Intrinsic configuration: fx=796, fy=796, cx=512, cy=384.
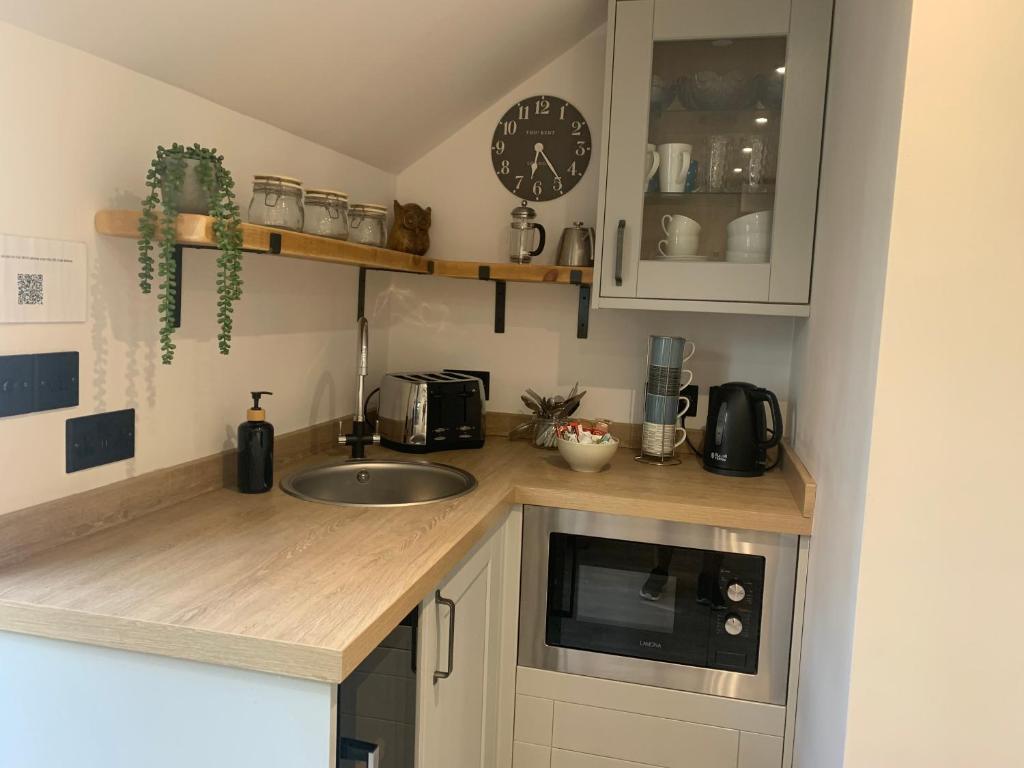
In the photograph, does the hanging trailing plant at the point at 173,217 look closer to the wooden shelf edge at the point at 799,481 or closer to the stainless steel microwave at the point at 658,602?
the stainless steel microwave at the point at 658,602

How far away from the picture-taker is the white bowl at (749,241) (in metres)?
2.04

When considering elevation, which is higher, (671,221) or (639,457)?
(671,221)

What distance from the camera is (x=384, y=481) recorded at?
6.91 feet

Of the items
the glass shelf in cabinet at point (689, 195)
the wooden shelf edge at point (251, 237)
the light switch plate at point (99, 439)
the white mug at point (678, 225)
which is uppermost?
the glass shelf in cabinet at point (689, 195)

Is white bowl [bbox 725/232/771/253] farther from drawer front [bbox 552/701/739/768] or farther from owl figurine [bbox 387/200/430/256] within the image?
drawer front [bbox 552/701/739/768]

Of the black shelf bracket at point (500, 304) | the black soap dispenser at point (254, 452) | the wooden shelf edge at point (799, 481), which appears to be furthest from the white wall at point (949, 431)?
the black shelf bracket at point (500, 304)

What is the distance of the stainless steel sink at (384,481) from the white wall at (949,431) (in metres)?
1.01

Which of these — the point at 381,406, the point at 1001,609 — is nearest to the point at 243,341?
the point at 381,406

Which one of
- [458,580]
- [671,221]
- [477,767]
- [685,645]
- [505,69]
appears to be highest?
[505,69]

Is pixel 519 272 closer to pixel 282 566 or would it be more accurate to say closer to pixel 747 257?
pixel 747 257

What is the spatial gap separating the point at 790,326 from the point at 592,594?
3.25 ft

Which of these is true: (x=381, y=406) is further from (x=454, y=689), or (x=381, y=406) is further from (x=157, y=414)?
(x=454, y=689)

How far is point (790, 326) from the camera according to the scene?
232 centimetres

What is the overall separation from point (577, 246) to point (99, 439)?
1.37m
